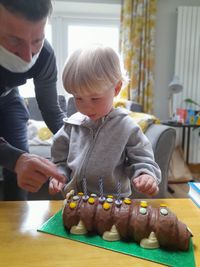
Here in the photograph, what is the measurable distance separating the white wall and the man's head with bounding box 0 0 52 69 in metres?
2.80

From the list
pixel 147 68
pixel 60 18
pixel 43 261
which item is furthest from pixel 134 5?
pixel 43 261

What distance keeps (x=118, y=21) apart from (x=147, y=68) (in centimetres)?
79

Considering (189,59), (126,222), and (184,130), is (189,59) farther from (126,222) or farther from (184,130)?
(126,222)

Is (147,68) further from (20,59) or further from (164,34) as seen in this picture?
(20,59)

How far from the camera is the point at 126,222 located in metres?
0.57

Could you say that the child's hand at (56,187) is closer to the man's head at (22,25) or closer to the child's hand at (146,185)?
the child's hand at (146,185)

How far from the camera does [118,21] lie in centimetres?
349

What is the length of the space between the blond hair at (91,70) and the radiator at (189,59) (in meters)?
2.63

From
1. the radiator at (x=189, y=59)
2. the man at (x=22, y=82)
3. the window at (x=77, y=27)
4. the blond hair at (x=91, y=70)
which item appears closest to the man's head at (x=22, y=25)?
the man at (x=22, y=82)

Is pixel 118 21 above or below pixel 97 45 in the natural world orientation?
above

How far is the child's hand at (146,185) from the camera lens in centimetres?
73

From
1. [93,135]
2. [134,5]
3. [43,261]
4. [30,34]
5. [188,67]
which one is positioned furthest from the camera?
[188,67]

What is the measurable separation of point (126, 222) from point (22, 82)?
2.14 feet

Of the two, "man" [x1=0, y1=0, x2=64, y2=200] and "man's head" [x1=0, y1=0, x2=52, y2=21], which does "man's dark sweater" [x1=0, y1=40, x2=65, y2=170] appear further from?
"man's head" [x1=0, y1=0, x2=52, y2=21]
